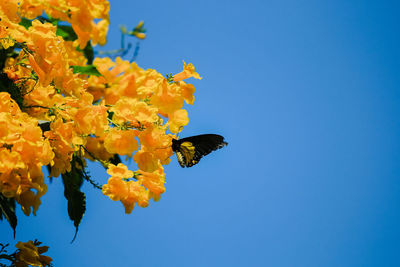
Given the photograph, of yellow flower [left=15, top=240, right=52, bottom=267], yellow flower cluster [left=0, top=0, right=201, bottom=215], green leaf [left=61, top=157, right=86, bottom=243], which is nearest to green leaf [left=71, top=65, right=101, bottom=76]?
yellow flower cluster [left=0, top=0, right=201, bottom=215]

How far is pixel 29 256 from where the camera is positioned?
134cm

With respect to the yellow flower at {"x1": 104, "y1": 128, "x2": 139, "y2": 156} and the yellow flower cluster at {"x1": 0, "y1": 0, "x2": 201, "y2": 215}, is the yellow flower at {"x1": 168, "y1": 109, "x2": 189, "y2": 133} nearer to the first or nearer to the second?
the yellow flower cluster at {"x1": 0, "y1": 0, "x2": 201, "y2": 215}

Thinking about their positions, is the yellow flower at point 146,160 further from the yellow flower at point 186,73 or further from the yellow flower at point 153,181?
the yellow flower at point 186,73

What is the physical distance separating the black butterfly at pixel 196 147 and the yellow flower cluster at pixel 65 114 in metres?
0.11

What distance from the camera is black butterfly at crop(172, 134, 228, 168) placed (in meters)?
1.41

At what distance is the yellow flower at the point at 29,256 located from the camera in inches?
52.6

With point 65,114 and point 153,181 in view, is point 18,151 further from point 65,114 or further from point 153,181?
point 153,181

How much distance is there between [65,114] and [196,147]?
0.50 meters

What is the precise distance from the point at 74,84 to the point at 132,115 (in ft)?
0.65

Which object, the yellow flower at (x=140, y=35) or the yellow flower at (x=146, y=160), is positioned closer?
the yellow flower at (x=146, y=160)

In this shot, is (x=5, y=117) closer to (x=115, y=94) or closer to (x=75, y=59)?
(x=75, y=59)

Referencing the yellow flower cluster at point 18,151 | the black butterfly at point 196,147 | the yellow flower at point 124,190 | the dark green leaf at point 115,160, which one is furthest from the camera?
the dark green leaf at point 115,160

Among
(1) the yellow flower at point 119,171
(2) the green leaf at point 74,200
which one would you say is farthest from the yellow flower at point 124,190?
(2) the green leaf at point 74,200

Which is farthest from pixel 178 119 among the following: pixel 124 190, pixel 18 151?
pixel 18 151
